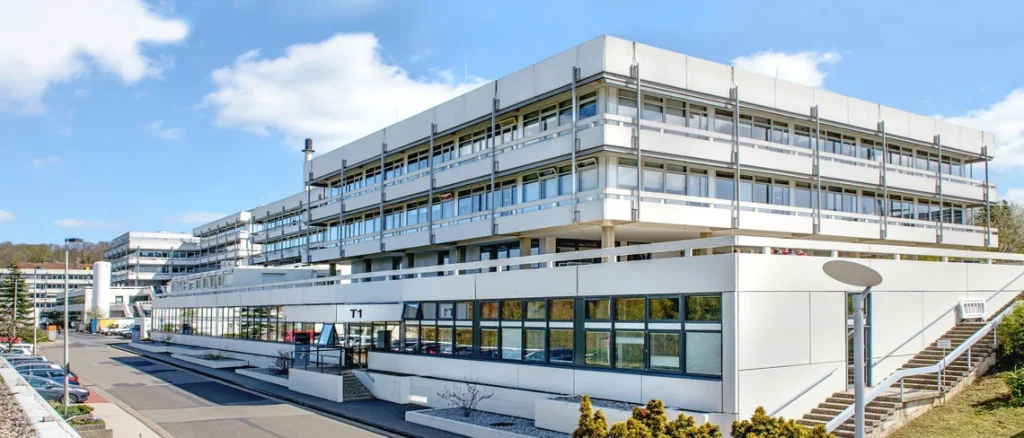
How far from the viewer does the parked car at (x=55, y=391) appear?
104 ft

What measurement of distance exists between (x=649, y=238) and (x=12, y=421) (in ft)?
76.5

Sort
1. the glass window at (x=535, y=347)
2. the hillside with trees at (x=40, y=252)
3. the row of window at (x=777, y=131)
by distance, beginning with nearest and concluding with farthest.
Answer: the glass window at (x=535, y=347)
the row of window at (x=777, y=131)
the hillside with trees at (x=40, y=252)

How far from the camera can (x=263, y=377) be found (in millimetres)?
40594

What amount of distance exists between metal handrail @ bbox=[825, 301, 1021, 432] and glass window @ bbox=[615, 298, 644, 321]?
18.4ft

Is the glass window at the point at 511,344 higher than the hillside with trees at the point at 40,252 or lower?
lower

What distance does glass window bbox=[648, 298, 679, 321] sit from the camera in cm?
2111

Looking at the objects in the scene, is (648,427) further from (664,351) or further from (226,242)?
(226,242)

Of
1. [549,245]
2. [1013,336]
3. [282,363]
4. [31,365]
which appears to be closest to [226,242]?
[282,363]

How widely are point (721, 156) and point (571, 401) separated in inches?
473

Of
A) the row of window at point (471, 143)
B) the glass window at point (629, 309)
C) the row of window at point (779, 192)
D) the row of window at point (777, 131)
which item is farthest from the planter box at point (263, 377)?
the row of window at point (777, 131)

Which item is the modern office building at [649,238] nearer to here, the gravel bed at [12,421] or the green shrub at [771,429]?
the green shrub at [771,429]

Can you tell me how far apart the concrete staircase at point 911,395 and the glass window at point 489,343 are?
1093 centimetres

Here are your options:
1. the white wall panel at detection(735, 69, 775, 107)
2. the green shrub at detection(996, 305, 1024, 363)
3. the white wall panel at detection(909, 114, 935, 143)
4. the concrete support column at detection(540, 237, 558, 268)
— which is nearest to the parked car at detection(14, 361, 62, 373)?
the concrete support column at detection(540, 237, 558, 268)

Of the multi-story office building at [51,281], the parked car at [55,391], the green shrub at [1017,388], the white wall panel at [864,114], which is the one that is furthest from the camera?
the multi-story office building at [51,281]
